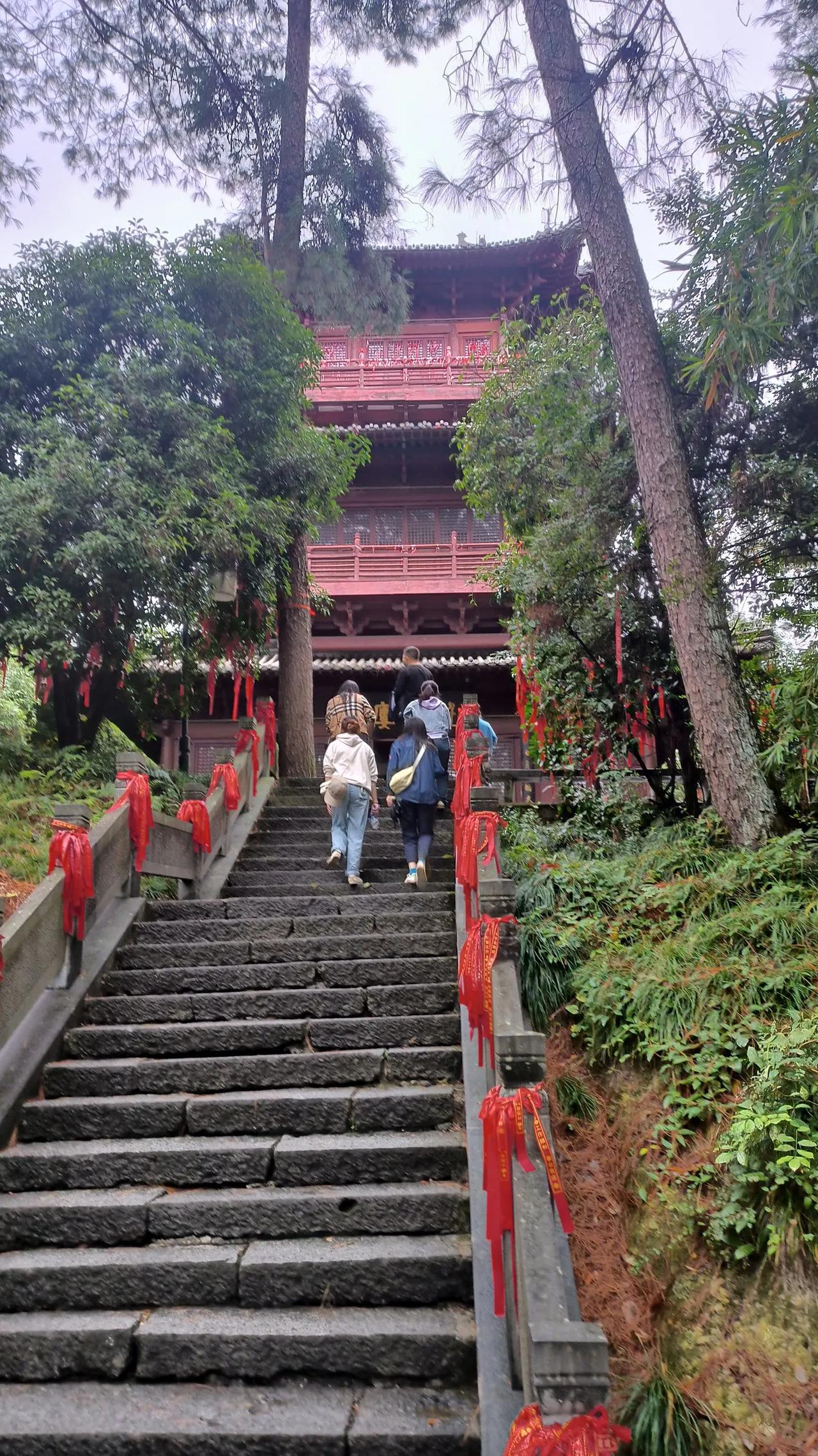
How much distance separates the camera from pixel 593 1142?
16.2 feet

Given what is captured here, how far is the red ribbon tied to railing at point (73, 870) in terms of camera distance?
5523 millimetres

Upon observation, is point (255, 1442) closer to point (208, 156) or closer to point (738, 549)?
point (738, 549)

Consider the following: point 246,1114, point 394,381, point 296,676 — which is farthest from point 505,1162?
point 394,381

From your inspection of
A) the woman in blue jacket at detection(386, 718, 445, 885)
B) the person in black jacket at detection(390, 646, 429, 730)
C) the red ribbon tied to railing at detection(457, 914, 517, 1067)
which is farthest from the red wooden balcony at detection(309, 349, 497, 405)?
the red ribbon tied to railing at detection(457, 914, 517, 1067)

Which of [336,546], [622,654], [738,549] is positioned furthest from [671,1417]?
[336,546]

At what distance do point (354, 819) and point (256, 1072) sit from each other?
2.58 metres

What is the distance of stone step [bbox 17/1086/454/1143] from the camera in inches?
181

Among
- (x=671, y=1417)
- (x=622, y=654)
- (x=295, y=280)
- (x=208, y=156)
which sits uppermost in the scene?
(x=208, y=156)

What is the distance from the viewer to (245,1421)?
10.9 feet

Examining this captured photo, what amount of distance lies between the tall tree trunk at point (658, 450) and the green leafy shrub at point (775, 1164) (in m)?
2.48

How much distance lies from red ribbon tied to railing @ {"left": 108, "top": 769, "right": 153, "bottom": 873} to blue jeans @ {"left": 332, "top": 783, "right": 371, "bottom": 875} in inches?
58.8

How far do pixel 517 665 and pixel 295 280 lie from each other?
5958mm

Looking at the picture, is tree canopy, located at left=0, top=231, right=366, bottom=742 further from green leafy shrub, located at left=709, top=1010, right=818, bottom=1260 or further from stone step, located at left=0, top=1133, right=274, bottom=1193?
green leafy shrub, located at left=709, top=1010, right=818, bottom=1260

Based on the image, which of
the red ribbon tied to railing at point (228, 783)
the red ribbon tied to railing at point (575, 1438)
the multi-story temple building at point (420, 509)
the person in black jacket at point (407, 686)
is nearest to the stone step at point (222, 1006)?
the red ribbon tied to railing at point (228, 783)
